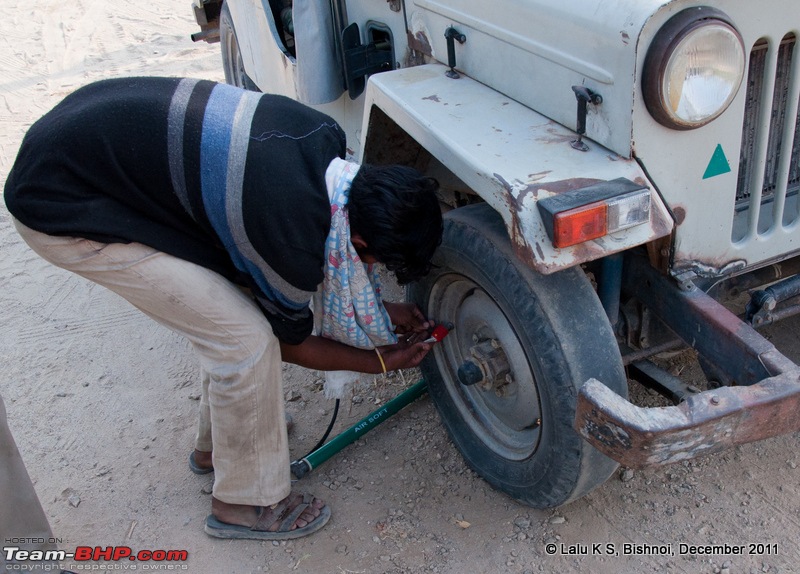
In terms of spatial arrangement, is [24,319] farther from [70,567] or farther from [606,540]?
[606,540]

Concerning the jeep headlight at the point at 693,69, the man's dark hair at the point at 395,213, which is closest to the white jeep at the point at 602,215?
the jeep headlight at the point at 693,69

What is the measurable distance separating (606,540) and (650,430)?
0.84 metres

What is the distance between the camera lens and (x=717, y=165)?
6.77 feet

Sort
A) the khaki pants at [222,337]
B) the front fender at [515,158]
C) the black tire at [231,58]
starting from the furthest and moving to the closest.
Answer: the black tire at [231,58] < the khaki pants at [222,337] < the front fender at [515,158]

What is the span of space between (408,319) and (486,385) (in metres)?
0.38

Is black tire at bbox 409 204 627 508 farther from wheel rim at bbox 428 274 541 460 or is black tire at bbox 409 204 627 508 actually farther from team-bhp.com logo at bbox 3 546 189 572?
team-bhp.com logo at bbox 3 546 189 572

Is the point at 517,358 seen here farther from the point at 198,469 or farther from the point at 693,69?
the point at 198,469

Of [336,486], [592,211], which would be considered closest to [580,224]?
[592,211]

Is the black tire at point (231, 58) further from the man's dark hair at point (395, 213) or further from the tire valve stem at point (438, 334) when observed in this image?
the man's dark hair at point (395, 213)

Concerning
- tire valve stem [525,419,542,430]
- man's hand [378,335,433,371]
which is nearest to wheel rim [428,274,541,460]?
tire valve stem [525,419,542,430]

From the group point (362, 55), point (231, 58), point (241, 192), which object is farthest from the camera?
point (231, 58)

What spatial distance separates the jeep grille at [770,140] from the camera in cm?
207

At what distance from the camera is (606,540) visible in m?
2.45

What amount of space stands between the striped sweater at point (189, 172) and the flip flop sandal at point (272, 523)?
34.4 inches
